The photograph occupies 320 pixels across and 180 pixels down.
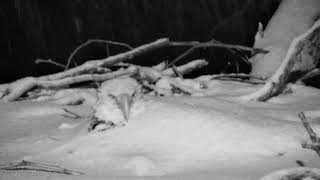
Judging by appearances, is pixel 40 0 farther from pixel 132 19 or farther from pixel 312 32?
pixel 312 32

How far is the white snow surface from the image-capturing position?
1.70m

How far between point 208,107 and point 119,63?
6.83 ft

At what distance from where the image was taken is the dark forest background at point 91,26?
533 cm

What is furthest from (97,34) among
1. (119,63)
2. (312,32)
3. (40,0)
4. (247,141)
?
(247,141)

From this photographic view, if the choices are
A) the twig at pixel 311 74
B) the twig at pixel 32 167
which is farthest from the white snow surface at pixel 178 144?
the twig at pixel 311 74

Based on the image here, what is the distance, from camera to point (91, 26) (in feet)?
17.9

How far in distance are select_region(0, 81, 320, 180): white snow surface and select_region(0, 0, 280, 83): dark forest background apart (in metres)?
2.74

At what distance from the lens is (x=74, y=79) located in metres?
4.10

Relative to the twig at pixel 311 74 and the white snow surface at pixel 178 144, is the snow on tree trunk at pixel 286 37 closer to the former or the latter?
the twig at pixel 311 74

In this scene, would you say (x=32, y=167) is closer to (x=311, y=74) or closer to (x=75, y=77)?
(x=75, y=77)

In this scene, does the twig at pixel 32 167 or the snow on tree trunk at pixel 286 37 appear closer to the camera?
the twig at pixel 32 167

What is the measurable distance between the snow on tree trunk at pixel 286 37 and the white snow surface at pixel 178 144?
1313 mm

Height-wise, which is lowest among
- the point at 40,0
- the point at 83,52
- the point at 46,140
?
the point at 46,140

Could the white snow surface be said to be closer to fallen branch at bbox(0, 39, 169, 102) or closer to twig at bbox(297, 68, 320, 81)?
twig at bbox(297, 68, 320, 81)
